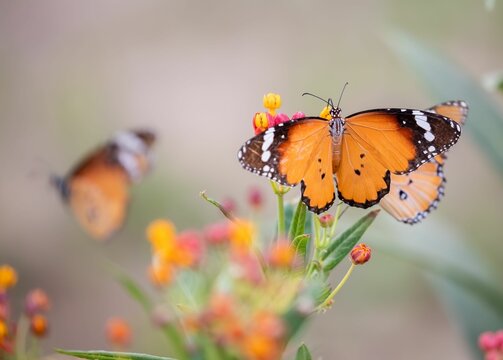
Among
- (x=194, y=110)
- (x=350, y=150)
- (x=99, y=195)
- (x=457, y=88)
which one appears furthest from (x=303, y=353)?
(x=194, y=110)

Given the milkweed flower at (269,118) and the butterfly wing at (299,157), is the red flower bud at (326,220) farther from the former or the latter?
the milkweed flower at (269,118)

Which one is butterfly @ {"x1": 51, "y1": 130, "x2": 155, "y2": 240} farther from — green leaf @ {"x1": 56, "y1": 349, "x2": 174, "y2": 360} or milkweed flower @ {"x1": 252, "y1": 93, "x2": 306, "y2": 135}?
green leaf @ {"x1": 56, "y1": 349, "x2": 174, "y2": 360}

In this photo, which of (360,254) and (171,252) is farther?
(360,254)

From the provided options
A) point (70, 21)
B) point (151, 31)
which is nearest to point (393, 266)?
point (151, 31)

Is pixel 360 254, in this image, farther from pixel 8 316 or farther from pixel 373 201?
pixel 8 316

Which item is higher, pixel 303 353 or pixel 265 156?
pixel 265 156

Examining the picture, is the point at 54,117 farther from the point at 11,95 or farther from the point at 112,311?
the point at 112,311

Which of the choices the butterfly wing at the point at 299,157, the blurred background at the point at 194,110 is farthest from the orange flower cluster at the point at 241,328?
the blurred background at the point at 194,110

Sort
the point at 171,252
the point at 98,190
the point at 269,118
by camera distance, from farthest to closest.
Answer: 1. the point at 98,190
2. the point at 269,118
3. the point at 171,252
